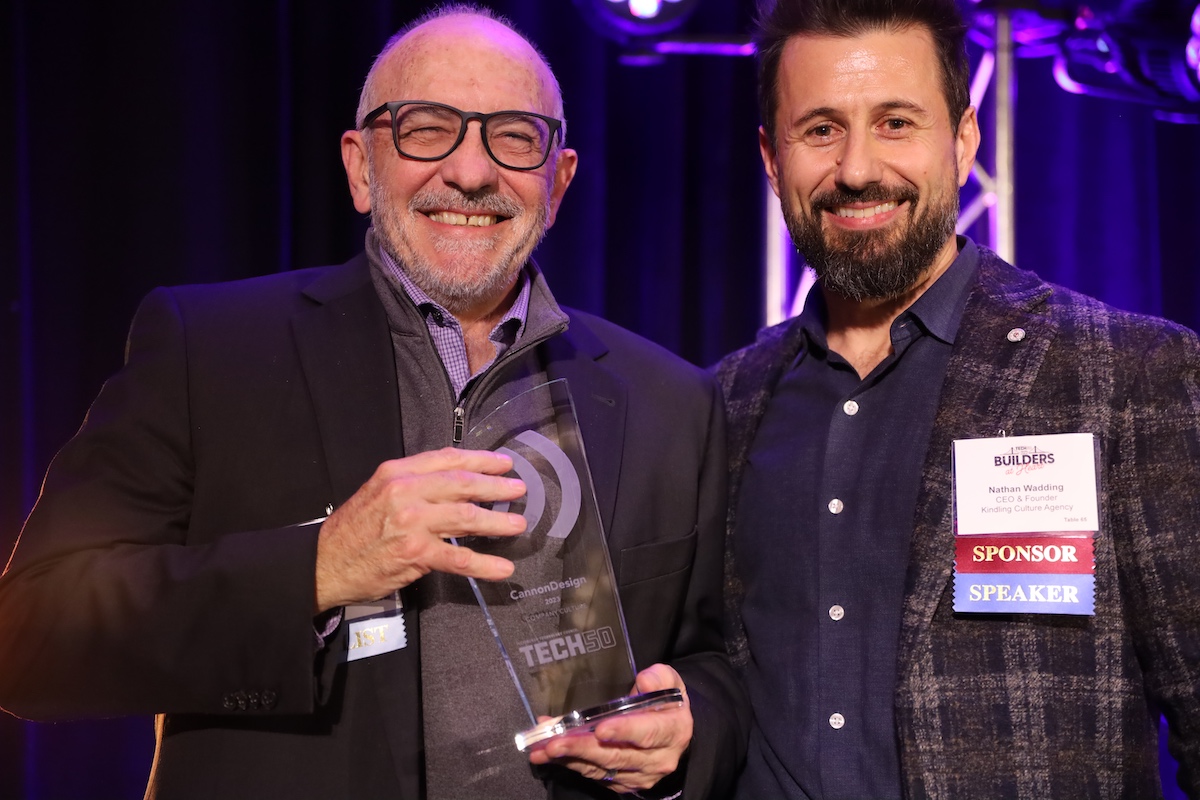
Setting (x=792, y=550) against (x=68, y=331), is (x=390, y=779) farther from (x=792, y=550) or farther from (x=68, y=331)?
(x=68, y=331)

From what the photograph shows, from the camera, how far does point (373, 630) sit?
1.80m

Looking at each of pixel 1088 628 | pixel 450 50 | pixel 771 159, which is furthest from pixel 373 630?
pixel 771 159

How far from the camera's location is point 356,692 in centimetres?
181

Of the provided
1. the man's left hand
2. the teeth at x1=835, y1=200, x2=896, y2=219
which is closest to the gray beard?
the teeth at x1=835, y1=200, x2=896, y2=219

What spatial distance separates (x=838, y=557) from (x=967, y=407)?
14.9 inches

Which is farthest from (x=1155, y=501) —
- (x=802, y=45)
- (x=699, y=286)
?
(x=699, y=286)

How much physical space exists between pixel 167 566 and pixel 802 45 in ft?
5.36

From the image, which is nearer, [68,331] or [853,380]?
[853,380]

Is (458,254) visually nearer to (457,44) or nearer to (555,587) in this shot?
(457,44)

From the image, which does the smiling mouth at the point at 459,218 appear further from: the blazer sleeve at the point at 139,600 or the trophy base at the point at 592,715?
the trophy base at the point at 592,715

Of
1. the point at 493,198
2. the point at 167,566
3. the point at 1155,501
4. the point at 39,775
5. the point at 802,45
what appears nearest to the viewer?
the point at 167,566

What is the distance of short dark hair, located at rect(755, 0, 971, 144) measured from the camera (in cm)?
221

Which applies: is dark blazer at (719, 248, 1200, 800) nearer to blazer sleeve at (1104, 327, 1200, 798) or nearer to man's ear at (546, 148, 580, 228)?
blazer sleeve at (1104, 327, 1200, 798)

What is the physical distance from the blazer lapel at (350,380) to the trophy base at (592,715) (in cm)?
54
